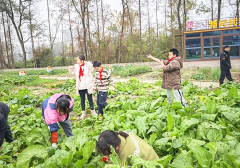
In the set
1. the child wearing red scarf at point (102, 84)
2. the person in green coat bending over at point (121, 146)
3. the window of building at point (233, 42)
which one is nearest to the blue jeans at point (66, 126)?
the child wearing red scarf at point (102, 84)

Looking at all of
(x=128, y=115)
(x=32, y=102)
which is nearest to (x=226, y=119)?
(x=128, y=115)

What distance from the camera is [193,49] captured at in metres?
21.0

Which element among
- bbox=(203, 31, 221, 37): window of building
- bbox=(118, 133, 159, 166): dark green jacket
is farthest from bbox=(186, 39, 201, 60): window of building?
bbox=(118, 133, 159, 166): dark green jacket

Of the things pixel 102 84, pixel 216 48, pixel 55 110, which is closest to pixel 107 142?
pixel 55 110

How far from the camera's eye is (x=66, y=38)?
41.1m

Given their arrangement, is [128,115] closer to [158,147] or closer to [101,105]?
[158,147]

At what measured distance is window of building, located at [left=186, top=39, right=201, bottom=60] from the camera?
20828 millimetres

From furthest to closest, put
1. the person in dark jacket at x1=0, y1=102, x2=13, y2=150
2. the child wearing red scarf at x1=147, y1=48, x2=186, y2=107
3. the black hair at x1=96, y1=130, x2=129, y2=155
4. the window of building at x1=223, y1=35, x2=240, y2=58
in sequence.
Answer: the window of building at x1=223, y1=35, x2=240, y2=58, the child wearing red scarf at x1=147, y1=48, x2=186, y2=107, the person in dark jacket at x1=0, y1=102, x2=13, y2=150, the black hair at x1=96, y1=130, x2=129, y2=155

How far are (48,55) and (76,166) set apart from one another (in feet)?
114

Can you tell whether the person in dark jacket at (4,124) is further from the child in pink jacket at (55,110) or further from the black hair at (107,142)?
the black hair at (107,142)

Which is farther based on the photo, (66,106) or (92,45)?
(92,45)

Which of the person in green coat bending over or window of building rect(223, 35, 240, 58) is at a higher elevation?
window of building rect(223, 35, 240, 58)

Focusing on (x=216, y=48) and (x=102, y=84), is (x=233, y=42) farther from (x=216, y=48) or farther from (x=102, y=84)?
(x=102, y=84)

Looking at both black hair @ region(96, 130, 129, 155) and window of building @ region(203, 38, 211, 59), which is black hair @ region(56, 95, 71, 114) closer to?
black hair @ region(96, 130, 129, 155)
